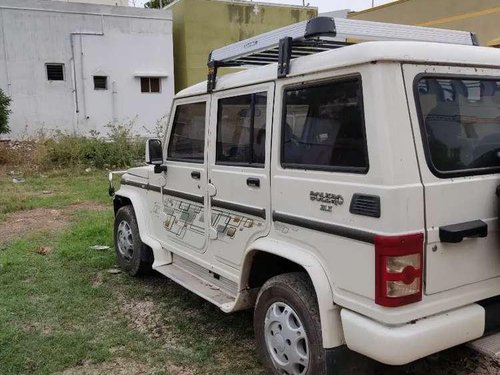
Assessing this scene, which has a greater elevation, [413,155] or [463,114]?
[463,114]

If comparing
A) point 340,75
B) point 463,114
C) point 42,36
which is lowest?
point 463,114

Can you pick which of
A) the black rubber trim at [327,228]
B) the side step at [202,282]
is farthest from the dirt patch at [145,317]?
the black rubber trim at [327,228]

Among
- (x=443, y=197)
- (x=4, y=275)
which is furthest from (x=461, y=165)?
(x=4, y=275)

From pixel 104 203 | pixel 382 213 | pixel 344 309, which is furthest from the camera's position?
pixel 104 203

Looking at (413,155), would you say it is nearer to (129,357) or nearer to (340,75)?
(340,75)

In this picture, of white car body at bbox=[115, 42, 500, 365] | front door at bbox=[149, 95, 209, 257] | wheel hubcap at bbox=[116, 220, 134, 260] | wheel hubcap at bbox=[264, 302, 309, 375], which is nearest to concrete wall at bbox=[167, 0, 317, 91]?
wheel hubcap at bbox=[116, 220, 134, 260]

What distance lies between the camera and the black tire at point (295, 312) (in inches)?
112

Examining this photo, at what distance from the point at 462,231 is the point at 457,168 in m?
0.35

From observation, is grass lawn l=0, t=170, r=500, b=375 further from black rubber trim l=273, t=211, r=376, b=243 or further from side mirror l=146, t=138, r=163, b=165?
side mirror l=146, t=138, r=163, b=165

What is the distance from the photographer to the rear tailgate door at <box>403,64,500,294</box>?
2.56 m

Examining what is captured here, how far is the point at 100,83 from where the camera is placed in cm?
1998

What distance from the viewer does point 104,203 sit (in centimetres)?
1023

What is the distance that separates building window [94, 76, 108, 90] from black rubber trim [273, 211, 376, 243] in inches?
718

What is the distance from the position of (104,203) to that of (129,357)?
6836mm
